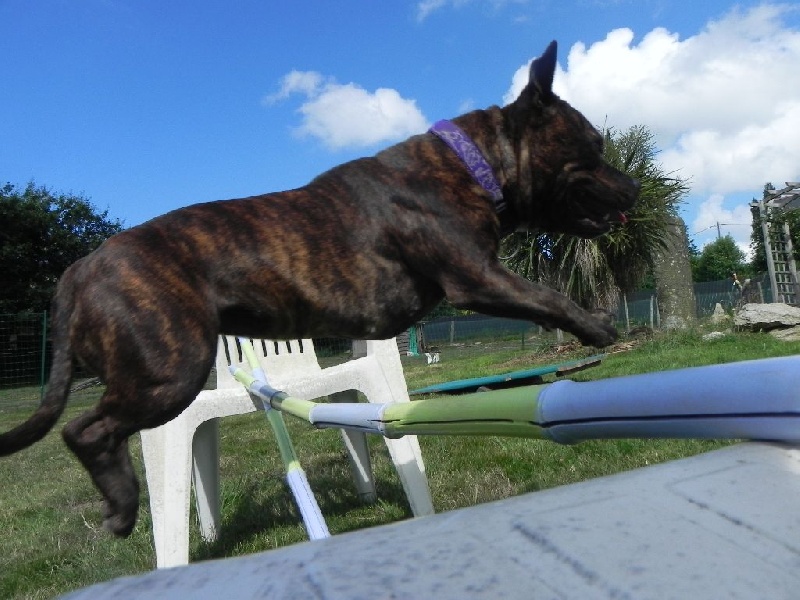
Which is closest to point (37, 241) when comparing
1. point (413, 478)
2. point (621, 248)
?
point (621, 248)

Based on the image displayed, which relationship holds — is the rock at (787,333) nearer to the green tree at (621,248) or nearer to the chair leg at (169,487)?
the green tree at (621,248)

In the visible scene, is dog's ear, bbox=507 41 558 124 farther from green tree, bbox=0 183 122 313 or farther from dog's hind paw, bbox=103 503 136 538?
green tree, bbox=0 183 122 313

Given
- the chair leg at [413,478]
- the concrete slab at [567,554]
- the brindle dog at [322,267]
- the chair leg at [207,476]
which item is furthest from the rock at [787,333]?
the concrete slab at [567,554]

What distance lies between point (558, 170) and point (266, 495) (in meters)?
2.85

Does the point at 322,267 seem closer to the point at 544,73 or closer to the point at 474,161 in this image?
the point at 474,161

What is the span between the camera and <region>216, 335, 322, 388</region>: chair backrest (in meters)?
3.81

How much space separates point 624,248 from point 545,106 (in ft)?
26.6

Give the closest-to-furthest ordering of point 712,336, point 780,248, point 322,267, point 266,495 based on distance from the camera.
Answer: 1. point 322,267
2. point 266,495
3. point 712,336
4. point 780,248

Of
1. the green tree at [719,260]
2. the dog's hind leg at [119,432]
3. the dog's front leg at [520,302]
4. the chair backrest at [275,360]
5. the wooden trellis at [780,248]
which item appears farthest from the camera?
the green tree at [719,260]

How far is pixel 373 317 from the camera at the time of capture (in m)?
2.03

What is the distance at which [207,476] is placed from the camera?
3.59 meters

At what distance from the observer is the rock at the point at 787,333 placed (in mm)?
8484

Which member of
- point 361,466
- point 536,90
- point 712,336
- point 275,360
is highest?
point 536,90

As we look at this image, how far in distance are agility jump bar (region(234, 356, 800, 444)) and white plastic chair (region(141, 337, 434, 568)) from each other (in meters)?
1.95
